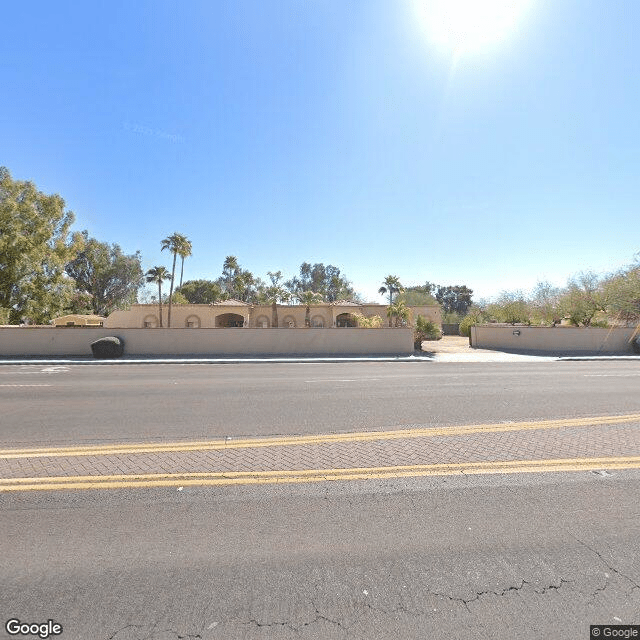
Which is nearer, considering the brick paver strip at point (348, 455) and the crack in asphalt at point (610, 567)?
the crack in asphalt at point (610, 567)

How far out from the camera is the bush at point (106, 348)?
2138 cm

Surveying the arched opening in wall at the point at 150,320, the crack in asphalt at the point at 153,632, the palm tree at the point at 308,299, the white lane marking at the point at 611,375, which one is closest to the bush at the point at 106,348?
the crack in asphalt at the point at 153,632

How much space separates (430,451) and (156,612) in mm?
4087

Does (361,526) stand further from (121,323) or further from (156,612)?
(121,323)

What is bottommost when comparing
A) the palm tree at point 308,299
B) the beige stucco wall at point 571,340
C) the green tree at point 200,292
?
the beige stucco wall at point 571,340

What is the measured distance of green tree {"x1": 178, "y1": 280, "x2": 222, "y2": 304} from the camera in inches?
2859

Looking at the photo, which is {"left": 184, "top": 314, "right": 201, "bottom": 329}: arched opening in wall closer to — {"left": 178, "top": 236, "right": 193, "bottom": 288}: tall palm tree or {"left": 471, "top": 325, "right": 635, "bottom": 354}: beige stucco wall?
{"left": 178, "top": 236, "right": 193, "bottom": 288}: tall palm tree

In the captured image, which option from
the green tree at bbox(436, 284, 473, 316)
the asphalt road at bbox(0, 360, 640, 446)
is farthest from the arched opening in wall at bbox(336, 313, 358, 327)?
the green tree at bbox(436, 284, 473, 316)

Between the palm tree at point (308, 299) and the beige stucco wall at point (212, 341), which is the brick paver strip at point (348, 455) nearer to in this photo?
the beige stucco wall at point (212, 341)

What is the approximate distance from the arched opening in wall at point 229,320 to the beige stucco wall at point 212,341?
2206 centimetres

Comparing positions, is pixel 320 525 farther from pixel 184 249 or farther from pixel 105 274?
pixel 105 274

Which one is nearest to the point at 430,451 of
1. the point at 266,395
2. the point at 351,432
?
the point at 351,432

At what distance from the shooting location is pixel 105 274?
191ft

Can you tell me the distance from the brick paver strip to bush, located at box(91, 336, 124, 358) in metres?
18.0
